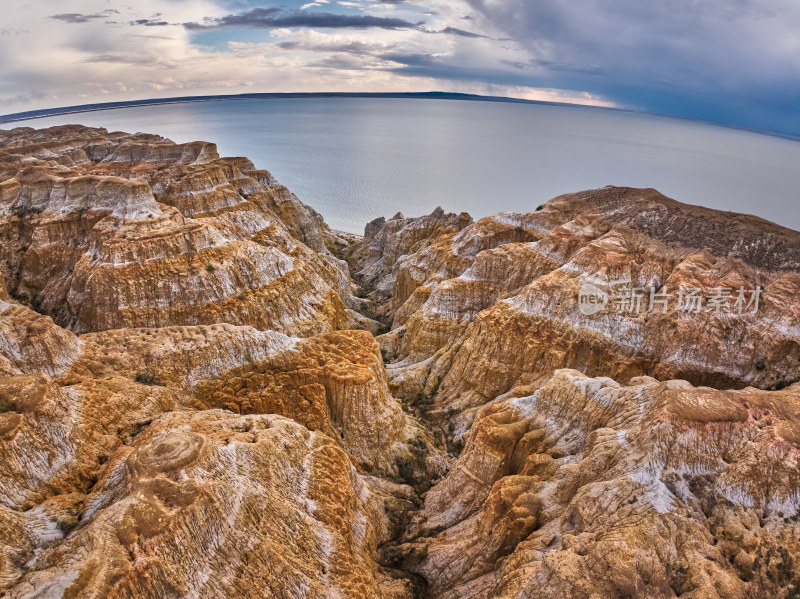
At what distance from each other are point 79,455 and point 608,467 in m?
22.7

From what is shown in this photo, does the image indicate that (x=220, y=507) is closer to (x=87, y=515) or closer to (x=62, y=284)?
(x=87, y=515)

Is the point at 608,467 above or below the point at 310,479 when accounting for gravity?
above

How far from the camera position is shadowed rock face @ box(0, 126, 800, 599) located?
1566cm

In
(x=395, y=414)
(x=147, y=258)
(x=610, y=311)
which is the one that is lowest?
(x=395, y=414)

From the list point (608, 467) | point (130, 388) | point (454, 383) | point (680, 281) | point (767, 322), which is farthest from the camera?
point (454, 383)

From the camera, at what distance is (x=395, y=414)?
105 ft

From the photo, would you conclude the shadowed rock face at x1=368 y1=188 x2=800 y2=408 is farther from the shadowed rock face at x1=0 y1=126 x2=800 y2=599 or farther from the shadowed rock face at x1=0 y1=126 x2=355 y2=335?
the shadowed rock face at x1=0 y1=126 x2=355 y2=335

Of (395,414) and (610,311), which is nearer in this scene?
(395,414)

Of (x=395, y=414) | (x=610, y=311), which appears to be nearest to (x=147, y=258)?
(x=395, y=414)

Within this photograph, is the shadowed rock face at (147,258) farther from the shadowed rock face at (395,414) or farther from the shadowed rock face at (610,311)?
the shadowed rock face at (610,311)

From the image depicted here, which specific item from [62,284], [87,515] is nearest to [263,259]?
[62,284]

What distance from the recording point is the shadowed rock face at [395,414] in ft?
51.4

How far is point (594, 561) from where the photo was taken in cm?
1639

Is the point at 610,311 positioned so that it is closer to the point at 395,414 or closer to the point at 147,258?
the point at 395,414
